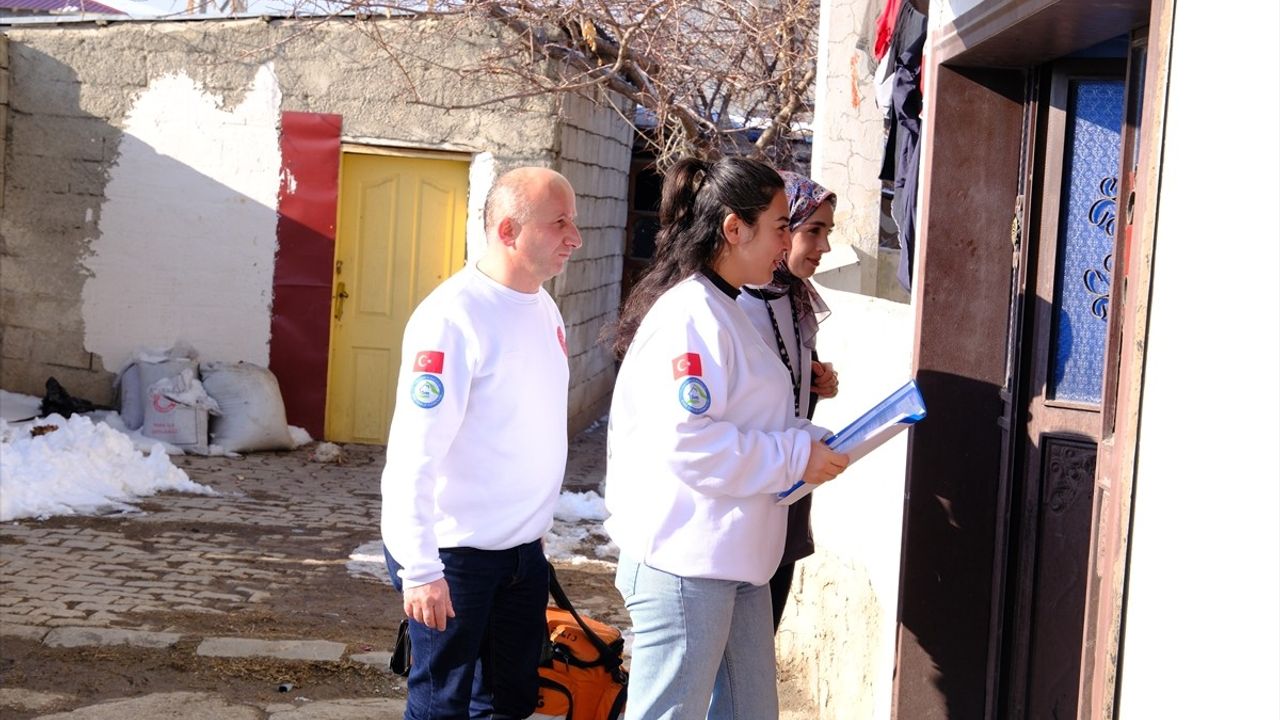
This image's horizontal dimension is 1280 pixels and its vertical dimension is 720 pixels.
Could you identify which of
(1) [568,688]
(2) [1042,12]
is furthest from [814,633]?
(2) [1042,12]

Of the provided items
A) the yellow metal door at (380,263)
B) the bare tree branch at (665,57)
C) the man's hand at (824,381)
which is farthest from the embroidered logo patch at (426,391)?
the yellow metal door at (380,263)

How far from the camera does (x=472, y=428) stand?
3.42m

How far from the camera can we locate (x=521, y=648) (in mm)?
3621

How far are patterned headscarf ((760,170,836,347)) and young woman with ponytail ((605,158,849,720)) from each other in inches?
18.0

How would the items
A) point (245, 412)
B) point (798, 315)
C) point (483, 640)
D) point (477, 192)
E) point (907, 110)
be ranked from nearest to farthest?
point (483, 640) → point (798, 315) → point (907, 110) → point (245, 412) → point (477, 192)

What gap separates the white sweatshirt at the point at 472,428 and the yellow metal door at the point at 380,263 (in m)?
7.69

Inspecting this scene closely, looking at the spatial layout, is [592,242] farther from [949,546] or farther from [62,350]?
[949,546]

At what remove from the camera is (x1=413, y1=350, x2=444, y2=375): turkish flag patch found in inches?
129

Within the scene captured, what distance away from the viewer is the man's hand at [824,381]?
3.80 m

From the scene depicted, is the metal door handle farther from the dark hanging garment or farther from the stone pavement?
the dark hanging garment

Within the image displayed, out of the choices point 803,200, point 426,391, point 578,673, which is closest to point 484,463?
point 426,391

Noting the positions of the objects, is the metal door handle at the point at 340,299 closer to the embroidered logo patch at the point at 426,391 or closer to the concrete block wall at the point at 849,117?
the concrete block wall at the point at 849,117

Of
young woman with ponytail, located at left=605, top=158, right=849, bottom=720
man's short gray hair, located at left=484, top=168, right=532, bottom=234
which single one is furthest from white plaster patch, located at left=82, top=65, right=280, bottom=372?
young woman with ponytail, located at left=605, top=158, right=849, bottom=720

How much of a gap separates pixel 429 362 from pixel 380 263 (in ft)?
26.8
